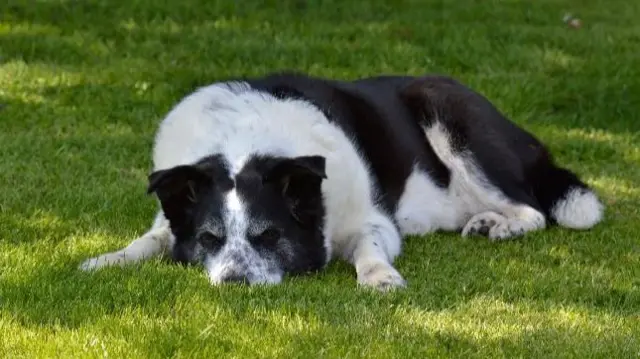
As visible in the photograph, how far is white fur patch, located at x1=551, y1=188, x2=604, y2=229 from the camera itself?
7094 mm

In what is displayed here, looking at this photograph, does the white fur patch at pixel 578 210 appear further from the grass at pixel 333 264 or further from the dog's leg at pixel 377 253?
the dog's leg at pixel 377 253

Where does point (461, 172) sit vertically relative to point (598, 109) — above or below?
above

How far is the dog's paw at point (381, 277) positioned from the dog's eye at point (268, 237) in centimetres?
47

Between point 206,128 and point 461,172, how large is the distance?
2.04 m

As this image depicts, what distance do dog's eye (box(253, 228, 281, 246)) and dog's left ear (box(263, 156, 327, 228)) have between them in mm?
212

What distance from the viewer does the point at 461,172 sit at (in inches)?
293

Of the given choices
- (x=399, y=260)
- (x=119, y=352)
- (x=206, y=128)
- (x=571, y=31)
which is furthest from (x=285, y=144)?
(x=571, y=31)

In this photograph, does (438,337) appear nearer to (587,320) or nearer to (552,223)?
(587,320)

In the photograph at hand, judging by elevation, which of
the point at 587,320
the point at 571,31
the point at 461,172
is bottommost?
the point at 571,31

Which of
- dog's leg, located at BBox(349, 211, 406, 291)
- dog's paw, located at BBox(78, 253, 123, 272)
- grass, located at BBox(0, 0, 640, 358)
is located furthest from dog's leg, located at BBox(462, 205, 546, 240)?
dog's paw, located at BBox(78, 253, 123, 272)

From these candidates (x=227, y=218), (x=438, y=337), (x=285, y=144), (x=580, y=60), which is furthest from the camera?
(x=580, y=60)

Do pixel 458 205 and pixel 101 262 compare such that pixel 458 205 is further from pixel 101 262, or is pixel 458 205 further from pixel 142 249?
pixel 101 262

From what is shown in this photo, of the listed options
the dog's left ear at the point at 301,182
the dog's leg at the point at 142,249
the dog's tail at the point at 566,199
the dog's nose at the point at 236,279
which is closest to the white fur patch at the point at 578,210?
the dog's tail at the point at 566,199

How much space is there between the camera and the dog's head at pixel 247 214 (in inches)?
A: 212
